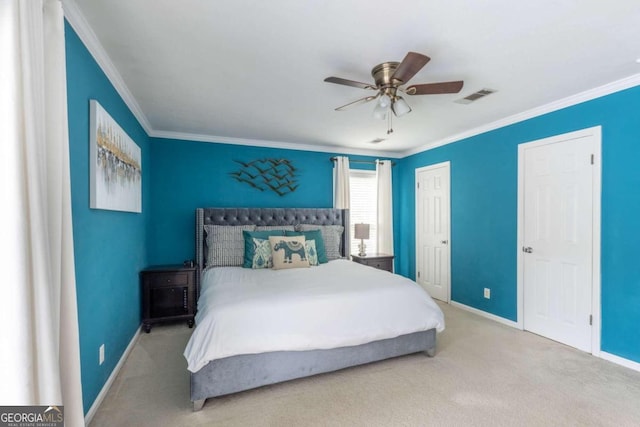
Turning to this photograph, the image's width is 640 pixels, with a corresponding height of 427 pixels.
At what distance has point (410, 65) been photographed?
6.43ft

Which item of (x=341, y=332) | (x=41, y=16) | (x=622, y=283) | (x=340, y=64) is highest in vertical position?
(x=340, y=64)

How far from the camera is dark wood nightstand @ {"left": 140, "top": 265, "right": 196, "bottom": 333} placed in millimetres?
3555

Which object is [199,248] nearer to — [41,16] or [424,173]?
[41,16]

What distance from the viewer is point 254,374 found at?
2230 mm

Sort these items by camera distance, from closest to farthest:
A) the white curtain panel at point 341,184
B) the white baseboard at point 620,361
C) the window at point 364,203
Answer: the white baseboard at point 620,361, the white curtain panel at point 341,184, the window at point 364,203

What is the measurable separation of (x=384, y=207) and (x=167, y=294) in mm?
3698

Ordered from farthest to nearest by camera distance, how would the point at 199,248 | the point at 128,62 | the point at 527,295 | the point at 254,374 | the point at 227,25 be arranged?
the point at 199,248
the point at 527,295
the point at 128,62
the point at 254,374
the point at 227,25

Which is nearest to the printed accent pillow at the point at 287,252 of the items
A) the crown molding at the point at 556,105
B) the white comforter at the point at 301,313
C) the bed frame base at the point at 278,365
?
the white comforter at the point at 301,313

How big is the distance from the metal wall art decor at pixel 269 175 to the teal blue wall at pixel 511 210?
220 centimetres

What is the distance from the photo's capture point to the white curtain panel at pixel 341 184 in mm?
5191

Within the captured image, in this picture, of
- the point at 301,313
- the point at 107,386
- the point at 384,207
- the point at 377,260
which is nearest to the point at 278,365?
the point at 301,313

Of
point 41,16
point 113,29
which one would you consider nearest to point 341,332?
point 41,16

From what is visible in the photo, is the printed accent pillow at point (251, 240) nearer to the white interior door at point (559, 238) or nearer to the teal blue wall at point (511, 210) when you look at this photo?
the teal blue wall at point (511, 210)

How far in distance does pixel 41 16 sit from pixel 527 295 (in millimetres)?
4610
